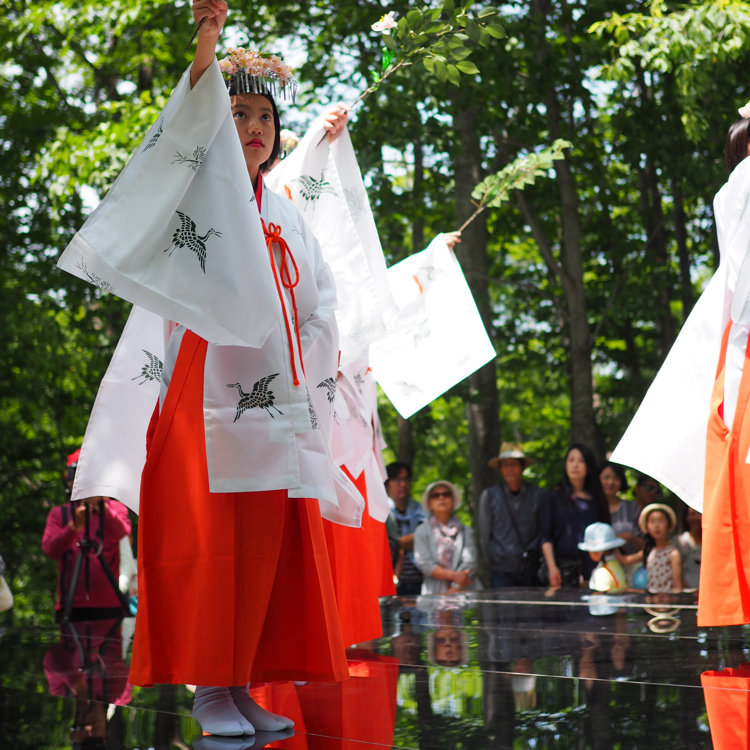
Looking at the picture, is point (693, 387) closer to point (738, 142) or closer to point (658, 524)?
point (738, 142)

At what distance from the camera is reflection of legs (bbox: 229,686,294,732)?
230cm

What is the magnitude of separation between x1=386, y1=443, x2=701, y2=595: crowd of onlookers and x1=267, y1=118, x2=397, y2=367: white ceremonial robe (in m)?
2.60

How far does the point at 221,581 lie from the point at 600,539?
3.69 meters

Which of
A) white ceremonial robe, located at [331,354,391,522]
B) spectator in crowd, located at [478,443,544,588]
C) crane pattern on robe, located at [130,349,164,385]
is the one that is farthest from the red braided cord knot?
spectator in crowd, located at [478,443,544,588]

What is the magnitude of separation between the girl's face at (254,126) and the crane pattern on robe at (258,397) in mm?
605

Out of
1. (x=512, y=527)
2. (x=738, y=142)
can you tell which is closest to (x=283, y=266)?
(x=738, y=142)

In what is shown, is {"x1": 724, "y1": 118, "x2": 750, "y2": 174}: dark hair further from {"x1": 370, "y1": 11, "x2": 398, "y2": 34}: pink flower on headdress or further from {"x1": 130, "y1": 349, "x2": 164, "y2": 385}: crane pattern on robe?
{"x1": 130, "y1": 349, "x2": 164, "y2": 385}: crane pattern on robe

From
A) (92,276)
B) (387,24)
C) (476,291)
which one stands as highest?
(476,291)

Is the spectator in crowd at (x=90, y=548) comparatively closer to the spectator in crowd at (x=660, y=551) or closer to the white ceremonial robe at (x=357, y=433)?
the white ceremonial robe at (x=357, y=433)

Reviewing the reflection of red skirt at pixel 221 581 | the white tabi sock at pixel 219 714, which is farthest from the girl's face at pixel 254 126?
the white tabi sock at pixel 219 714

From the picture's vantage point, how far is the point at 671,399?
3.29 metres

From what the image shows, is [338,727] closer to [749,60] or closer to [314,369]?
[314,369]

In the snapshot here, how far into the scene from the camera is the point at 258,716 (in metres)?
2.31

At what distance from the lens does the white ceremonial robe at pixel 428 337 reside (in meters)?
4.16
